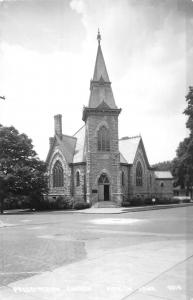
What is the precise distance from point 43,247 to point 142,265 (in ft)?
16.4

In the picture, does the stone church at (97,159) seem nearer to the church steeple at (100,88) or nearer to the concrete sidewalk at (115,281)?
the church steeple at (100,88)

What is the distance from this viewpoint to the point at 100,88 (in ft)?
156

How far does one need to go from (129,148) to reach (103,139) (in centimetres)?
1083

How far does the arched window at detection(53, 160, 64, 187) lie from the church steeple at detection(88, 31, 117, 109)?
10.2 meters

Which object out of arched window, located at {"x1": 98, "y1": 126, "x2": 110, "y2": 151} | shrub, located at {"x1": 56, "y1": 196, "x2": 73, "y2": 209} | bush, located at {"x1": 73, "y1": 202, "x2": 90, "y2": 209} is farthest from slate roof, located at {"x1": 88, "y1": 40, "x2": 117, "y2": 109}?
bush, located at {"x1": 73, "y1": 202, "x2": 90, "y2": 209}

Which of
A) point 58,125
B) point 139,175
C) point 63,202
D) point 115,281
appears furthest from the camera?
point 139,175

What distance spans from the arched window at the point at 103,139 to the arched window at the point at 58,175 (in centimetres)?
745

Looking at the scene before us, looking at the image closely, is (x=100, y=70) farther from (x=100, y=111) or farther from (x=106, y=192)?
(x=106, y=192)

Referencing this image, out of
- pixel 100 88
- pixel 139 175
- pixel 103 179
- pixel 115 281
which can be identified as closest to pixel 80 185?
pixel 103 179

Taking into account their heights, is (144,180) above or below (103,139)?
below

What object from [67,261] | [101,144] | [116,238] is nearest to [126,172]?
[101,144]

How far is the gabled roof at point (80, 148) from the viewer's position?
47344 millimetres

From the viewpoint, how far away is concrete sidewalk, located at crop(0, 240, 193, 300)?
616 cm

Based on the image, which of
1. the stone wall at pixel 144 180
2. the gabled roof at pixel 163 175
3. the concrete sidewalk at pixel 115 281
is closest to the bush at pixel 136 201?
the stone wall at pixel 144 180
